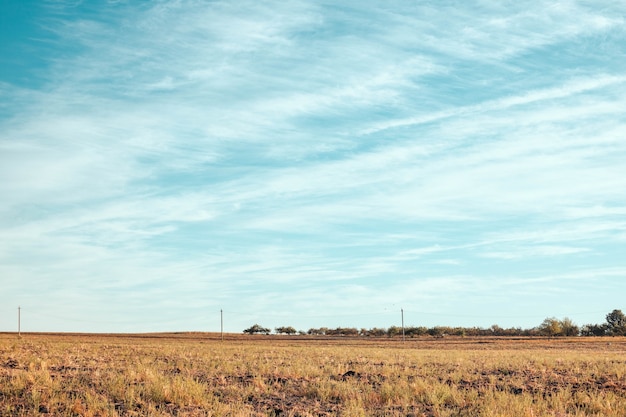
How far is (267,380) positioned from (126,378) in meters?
4.56

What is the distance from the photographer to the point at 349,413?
15492 millimetres

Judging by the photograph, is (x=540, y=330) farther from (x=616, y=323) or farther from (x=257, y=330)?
(x=257, y=330)

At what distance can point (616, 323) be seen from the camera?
12562 cm

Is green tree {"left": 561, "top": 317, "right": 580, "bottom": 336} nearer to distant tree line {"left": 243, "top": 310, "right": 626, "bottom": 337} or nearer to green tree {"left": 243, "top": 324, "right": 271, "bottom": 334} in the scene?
distant tree line {"left": 243, "top": 310, "right": 626, "bottom": 337}

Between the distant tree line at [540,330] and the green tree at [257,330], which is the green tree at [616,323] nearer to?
the distant tree line at [540,330]

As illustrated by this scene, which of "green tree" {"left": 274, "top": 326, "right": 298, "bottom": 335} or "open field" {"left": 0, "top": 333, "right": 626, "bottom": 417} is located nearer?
"open field" {"left": 0, "top": 333, "right": 626, "bottom": 417}

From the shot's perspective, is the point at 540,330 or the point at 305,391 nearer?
the point at 305,391

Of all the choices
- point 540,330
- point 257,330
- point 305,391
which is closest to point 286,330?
point 257,330

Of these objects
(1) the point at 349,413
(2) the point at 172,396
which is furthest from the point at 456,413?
(2) the point at 172,396

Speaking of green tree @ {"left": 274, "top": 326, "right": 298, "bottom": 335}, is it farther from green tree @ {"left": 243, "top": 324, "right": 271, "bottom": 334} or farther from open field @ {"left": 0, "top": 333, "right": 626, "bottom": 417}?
open field @ {"left": 0, "top": 333, "right": 626, "bottom": 417}

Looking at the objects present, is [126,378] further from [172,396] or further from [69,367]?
[69,367]

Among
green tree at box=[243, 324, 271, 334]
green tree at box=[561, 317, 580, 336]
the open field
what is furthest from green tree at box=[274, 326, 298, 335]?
the open field

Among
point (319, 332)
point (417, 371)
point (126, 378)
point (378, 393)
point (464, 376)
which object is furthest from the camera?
point (319, 332)

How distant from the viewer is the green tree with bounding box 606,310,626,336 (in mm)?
118500
